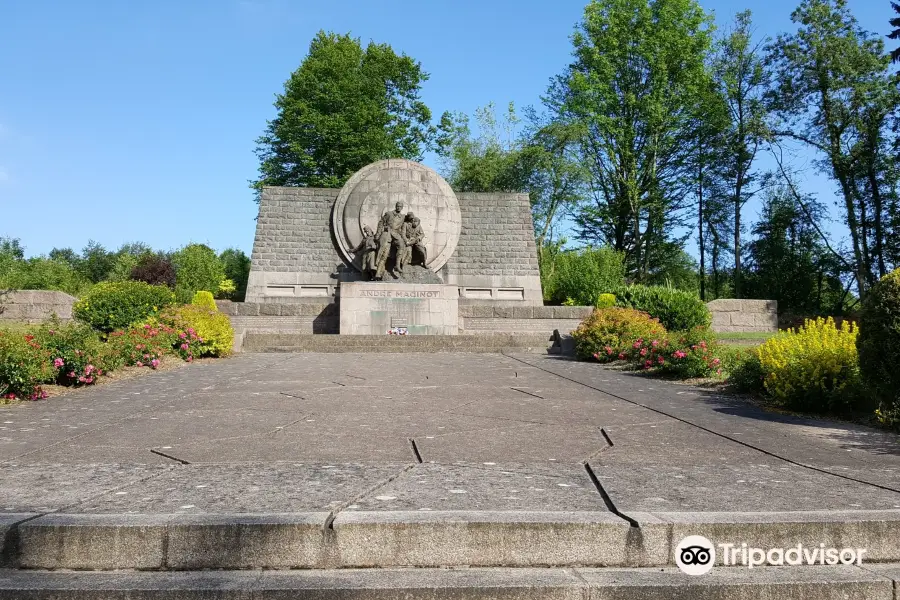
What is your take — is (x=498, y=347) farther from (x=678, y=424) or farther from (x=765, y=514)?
(x=765, y=514)

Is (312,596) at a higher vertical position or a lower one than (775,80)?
lower

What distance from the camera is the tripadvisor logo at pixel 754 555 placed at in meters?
2.45

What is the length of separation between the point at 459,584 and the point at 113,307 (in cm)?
1157

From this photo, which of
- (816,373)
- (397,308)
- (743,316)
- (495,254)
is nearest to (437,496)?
(816,373)

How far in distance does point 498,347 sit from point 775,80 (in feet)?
76.6

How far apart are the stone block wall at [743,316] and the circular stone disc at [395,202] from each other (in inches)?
358

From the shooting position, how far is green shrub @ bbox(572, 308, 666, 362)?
464 inches

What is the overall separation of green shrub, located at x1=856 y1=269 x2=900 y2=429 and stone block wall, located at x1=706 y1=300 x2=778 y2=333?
17058 millimetres

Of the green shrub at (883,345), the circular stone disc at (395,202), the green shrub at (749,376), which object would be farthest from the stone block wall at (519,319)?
the green shrub at (883,345)

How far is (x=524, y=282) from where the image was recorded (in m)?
22.8

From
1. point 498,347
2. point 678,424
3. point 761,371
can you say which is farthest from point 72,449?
point 498,347

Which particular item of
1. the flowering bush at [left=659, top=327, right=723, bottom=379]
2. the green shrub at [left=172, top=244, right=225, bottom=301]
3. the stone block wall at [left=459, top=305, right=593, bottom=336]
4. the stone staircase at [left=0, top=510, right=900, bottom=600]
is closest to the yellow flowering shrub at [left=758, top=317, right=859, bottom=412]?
the flowering bush at [left=659, top=327, right=723, bottom=379]

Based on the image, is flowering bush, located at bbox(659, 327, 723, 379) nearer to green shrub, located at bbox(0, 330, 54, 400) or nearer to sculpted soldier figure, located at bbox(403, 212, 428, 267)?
green shrub, located at bbox(0, 330, 54, 400)

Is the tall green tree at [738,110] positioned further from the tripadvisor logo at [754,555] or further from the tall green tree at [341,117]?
the tripadvisor logo at [754,555]
